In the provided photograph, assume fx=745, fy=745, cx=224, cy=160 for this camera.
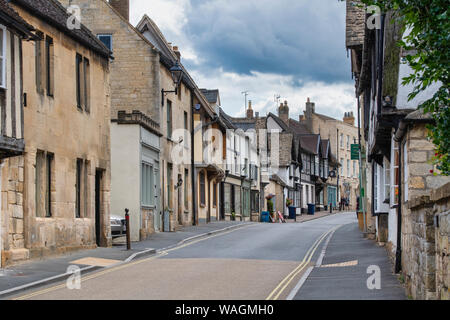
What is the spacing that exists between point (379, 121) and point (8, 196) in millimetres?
8786

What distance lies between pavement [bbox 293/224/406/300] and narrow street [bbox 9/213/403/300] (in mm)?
126

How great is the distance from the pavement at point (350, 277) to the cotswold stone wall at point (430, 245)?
1.34m

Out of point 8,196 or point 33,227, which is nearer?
point 8,196

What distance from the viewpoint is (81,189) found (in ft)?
76.2

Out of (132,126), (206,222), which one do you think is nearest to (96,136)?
(132,126)

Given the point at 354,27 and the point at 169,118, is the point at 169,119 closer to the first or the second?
the point at 169,118

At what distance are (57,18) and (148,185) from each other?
35.8 feet

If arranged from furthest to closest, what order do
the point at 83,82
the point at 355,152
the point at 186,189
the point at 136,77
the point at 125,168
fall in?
1. the point at 186,189
2. the point at 136,77
3. the point at 355,152
4. the point at 125,168
5. the point at 83,82

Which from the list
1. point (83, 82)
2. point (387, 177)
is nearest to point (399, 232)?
point (387, 177)

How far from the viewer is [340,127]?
310ft

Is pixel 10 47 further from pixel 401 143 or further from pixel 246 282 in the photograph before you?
pixel 401 143

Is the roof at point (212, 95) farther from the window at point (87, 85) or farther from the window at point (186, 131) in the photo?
the window at point (87, 85)

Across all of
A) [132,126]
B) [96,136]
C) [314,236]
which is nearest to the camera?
[96,136]

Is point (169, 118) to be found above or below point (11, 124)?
above
